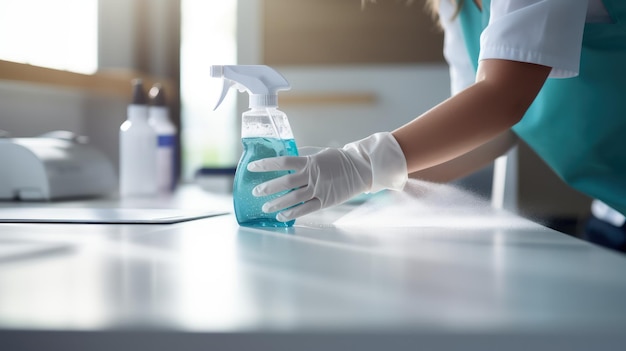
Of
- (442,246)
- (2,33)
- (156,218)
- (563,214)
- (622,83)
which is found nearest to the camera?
(442,246)

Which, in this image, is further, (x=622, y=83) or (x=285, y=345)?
(x=622, y=83)

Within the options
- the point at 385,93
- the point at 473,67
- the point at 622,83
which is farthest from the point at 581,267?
the point at 385,93

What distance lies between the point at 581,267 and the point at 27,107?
168cm

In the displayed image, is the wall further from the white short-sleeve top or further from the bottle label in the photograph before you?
the white short-sleeve top

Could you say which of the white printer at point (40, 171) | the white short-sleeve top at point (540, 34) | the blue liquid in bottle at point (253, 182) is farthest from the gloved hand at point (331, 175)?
the white printer at point (40, 171)

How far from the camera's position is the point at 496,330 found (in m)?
0.39

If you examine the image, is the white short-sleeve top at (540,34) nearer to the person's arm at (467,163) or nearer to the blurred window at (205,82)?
the person's arm at (467,163)

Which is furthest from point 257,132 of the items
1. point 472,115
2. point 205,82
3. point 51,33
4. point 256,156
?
point 205,82

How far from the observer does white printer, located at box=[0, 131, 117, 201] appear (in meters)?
1.40

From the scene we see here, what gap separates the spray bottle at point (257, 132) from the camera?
0.93 metres

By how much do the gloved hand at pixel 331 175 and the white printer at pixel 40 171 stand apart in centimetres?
66

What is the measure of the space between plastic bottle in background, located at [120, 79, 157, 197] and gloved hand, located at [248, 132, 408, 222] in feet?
2.32

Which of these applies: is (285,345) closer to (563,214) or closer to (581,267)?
(581,267)

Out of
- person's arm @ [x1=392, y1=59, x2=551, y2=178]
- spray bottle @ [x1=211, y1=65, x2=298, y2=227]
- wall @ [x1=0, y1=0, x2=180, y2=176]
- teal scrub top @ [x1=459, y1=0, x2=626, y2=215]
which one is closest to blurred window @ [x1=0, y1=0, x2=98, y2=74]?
wall @ [x1=0, y1=0, x2=180, y2=176]
